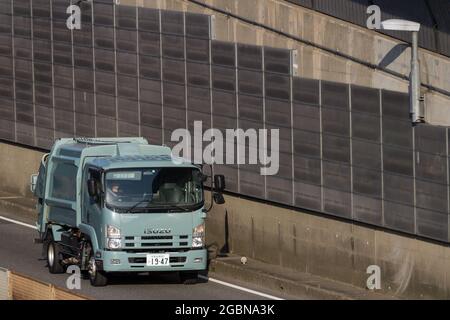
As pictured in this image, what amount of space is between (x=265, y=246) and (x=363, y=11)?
5096mm

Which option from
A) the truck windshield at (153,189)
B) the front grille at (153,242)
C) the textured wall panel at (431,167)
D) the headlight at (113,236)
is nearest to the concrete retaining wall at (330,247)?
the textured wall panel at (431,167)

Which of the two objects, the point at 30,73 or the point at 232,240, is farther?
the point at 30,73

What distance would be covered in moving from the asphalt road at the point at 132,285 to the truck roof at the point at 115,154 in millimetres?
2216

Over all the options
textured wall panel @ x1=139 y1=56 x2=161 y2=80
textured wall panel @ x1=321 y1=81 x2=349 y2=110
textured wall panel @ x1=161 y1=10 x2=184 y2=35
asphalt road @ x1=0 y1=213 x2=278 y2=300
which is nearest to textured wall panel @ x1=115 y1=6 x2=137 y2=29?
textured wall panel @ x1=139 y1=56 x2=161 y2=80

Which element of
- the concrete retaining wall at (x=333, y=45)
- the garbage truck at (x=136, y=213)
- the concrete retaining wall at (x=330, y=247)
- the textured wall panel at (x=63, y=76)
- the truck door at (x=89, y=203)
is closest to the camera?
the concrete retaining wall at (x=330, y=247)

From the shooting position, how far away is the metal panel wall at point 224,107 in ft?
82.3

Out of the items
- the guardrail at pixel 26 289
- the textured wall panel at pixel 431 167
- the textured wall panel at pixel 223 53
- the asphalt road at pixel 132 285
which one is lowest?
the asphalt road at pixel 132 285

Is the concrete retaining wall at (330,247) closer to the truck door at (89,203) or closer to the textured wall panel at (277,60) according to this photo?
the textured wall panel at (277,60)

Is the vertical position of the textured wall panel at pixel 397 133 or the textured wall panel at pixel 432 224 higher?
the textured wall panel at pixel 397 133

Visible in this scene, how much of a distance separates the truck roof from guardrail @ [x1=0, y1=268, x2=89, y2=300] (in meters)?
3.96
